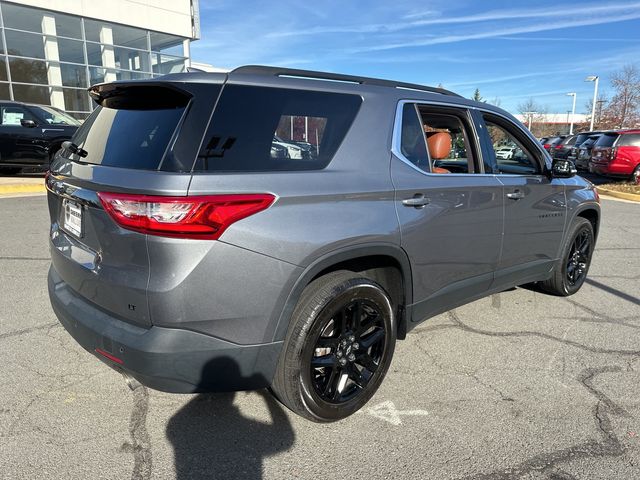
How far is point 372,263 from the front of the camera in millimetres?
2871

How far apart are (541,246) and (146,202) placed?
10.9 ft

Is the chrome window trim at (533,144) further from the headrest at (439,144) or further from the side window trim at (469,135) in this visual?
the headrest at (439,144)

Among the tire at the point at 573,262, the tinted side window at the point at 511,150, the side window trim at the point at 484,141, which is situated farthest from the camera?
the tire at the point at 573,262

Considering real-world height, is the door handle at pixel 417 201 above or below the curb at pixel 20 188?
above

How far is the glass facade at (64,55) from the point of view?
1753cm

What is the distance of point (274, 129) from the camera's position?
7.85ft

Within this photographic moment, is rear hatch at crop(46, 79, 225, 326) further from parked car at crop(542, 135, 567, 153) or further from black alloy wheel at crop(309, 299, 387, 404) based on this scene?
parked car at crop(542, 135, 567, 153)

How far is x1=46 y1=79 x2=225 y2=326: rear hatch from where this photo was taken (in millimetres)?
2139

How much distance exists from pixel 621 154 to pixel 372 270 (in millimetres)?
13945

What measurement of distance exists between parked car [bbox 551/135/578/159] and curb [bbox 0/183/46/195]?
18593 mm

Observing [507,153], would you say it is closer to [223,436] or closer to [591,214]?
[591,214]

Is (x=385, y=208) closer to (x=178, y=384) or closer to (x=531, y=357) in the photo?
(x=178, y=384)

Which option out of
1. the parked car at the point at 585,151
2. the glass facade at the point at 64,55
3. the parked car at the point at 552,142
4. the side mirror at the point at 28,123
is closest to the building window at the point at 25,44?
the glass facade at the point at 64,55

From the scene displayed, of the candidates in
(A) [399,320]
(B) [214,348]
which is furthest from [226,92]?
(A) [399,320]
